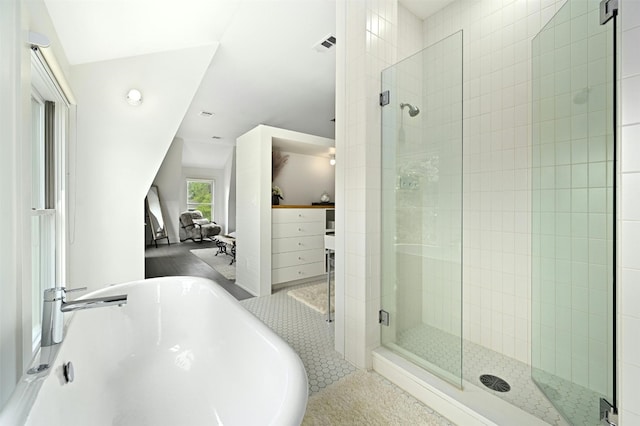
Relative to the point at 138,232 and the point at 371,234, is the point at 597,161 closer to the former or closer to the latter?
the point at 371,234

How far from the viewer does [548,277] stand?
151 centimetres

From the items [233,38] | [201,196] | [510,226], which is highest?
[233,38]

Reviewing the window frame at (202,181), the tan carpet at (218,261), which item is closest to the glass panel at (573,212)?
the tan carpet at (218,261)

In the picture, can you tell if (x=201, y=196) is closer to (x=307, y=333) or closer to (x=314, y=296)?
(x=314, y=296)

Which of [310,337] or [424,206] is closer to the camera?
[424,206]

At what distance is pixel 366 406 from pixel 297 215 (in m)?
2.37

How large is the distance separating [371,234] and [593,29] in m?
1.40

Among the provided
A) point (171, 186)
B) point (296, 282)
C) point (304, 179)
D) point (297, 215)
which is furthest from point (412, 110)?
point (171, 186)

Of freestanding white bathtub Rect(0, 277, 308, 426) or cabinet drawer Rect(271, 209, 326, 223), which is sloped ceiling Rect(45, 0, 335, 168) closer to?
cabinet drawer Rect(271, 209, 326, 223)

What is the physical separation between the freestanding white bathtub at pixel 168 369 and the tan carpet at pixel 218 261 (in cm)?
216

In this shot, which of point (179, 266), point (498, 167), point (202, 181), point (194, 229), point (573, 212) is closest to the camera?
point (573, 212)

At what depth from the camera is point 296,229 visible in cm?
350

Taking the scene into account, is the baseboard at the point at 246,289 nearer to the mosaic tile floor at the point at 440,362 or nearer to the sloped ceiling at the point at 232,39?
the mosaic tile floor at the point at 440,362

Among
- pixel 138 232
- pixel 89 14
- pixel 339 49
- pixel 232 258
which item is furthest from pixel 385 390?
pixel 232 258
